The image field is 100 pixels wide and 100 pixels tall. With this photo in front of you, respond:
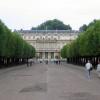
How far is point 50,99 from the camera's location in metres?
20.5

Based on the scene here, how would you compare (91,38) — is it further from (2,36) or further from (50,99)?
(50,99)

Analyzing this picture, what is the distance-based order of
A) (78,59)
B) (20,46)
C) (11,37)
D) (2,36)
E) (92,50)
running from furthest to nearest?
1. (78,59)
2. (20,46)
3. (11,37)
4. (92,50)
5. (2,36)

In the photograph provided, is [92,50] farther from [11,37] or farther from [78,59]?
[78,59]

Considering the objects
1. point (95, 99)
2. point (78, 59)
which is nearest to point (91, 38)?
point (78, 59)

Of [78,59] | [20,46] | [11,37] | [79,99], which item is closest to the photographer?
[79,99]

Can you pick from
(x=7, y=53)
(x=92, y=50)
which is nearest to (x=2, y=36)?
(x=7, y=53)

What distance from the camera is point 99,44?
253 ft

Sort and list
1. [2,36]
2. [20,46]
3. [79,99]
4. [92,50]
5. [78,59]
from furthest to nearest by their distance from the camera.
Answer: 1. [78,59]
2. [20,46]
3. [92,50]
4. [2,36]
5. [79,99]

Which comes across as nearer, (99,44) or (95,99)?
(95,99)

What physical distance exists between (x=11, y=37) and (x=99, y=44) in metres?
21.3

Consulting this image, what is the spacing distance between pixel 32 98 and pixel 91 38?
6081cm

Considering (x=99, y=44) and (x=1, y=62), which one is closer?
(x=99, y=44)

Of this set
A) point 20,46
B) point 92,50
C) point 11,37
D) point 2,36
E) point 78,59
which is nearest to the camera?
point 2,36

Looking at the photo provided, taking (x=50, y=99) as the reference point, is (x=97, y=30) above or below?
above
